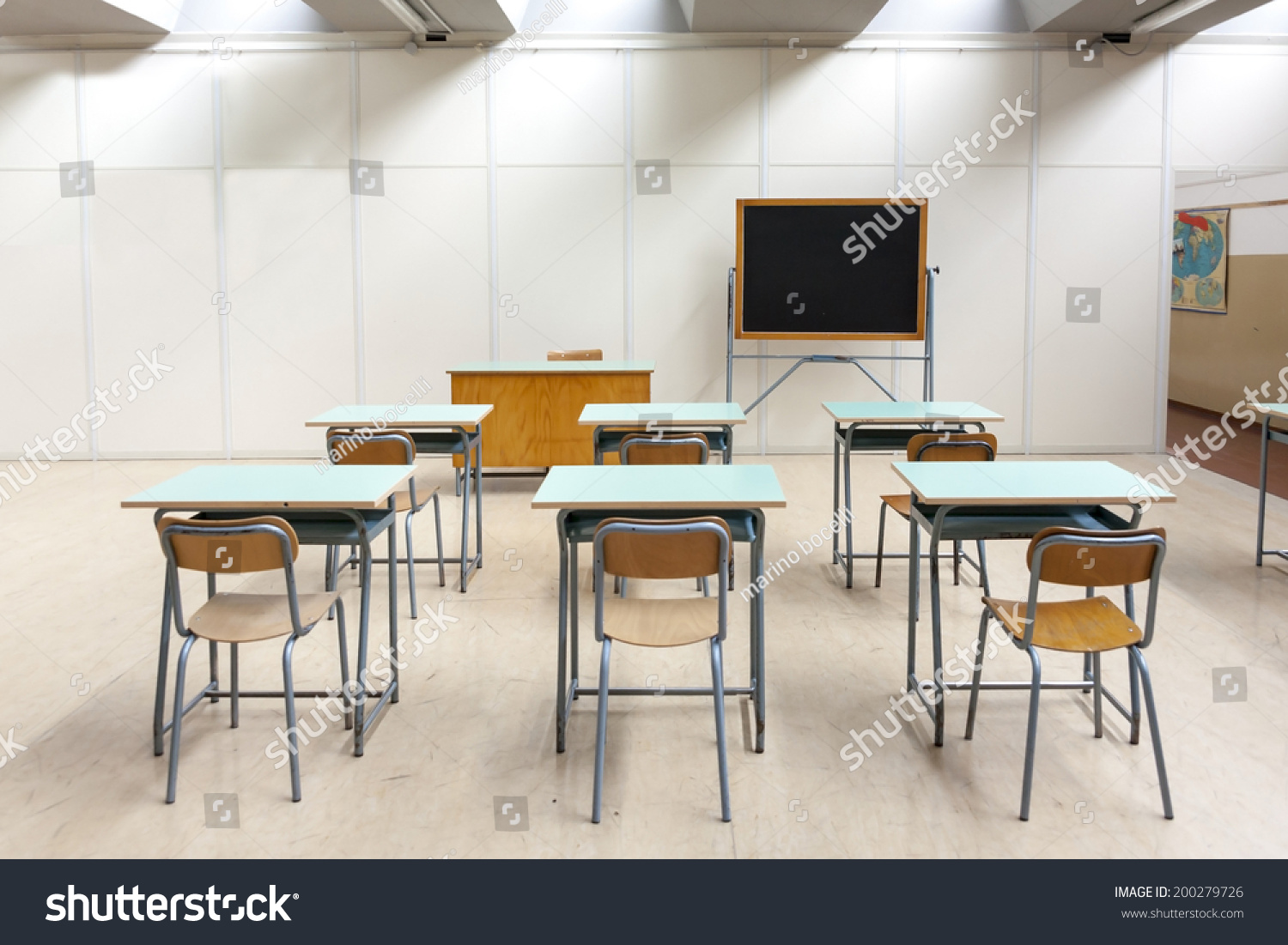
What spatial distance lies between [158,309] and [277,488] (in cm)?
532

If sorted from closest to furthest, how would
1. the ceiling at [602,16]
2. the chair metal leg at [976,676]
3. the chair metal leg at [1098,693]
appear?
the chair metal leg at [976,676]
the chair metal leg at [1098,693]
the ceiling at [602,16]

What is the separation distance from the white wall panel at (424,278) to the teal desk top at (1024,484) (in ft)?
15.9

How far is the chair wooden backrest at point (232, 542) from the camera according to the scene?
258 centimetres

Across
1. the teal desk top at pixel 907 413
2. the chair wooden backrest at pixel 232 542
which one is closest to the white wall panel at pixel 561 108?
the teal desk top at pixel 907 413

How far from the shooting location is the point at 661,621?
278 centimetres

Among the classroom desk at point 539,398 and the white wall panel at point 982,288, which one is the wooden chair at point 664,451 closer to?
the classroom desk at point 539,398

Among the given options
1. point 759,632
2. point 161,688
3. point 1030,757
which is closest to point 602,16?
point 759,632

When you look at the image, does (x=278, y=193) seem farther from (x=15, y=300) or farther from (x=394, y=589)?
(x=394, y=589)

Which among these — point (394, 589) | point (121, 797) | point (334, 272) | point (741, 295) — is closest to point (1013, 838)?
point (394, 589)

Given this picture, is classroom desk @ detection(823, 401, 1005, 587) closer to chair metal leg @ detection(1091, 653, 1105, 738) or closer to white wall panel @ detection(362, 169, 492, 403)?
chair metal leg @ detection(1091, 653, 1105, 738)

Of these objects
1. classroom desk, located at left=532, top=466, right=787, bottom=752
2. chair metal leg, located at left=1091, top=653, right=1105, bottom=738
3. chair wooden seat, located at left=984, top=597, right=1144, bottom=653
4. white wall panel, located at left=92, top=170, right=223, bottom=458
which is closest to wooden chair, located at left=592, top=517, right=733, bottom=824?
classroom desk, located at left=532, top=466, right=787, bottom=752

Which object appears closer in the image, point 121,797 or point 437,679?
point 121,797

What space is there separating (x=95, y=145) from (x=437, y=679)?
20.0 feet

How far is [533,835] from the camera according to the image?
8.05 ft
